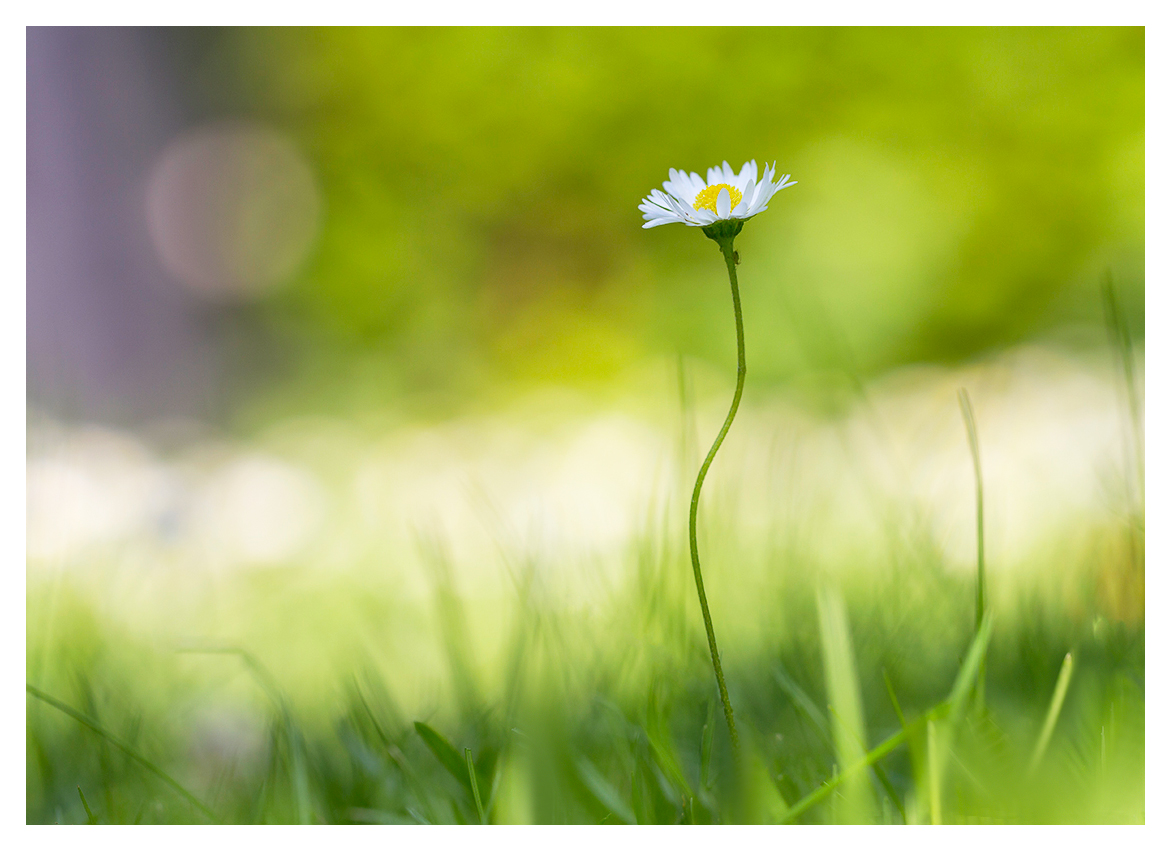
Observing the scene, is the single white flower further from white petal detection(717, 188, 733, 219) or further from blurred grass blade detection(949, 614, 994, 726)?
blurred grass blade detection(949, 614, 994, 726)

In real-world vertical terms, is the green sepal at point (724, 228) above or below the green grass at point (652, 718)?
above

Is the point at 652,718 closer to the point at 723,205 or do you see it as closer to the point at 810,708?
the point at 810,708

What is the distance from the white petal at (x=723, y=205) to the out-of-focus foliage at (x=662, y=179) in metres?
0.39

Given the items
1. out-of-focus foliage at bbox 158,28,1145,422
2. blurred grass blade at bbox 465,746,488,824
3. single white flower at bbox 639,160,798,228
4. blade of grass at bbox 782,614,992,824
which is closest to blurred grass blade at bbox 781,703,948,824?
blade of grass at bbox 782,614,992,824

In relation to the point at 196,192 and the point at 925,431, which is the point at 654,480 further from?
the point at 196,192

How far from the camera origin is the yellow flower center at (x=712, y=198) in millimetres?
375

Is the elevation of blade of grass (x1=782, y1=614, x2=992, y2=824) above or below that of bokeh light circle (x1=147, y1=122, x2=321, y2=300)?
below

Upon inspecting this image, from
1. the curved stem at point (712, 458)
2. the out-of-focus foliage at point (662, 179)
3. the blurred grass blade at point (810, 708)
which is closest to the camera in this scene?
the curved stem at point (712, 458)

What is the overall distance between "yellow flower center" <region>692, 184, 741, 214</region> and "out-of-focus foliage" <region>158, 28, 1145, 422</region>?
366mm

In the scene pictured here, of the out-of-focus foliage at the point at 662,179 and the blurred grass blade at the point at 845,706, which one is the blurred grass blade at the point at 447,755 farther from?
the out-of-focus foliage at the point at 662,179

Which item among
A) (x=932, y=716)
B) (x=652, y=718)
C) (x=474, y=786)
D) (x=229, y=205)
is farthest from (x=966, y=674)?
(x=229, y=205)

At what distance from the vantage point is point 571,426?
896 mm

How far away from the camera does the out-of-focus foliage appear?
677 mm

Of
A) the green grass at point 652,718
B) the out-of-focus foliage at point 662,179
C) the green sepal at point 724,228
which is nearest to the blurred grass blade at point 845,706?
the green grass at point 652,718
